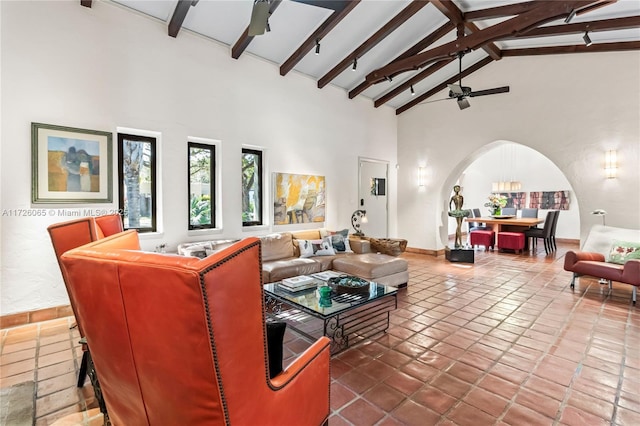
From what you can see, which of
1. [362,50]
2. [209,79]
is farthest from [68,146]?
[362,50]

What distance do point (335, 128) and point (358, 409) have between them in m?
5.40

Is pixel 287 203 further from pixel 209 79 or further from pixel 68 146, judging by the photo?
pixel 68 146

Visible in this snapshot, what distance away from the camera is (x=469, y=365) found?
2514mm

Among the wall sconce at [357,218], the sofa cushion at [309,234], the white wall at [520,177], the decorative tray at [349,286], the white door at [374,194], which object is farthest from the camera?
the white wall at [520,177]

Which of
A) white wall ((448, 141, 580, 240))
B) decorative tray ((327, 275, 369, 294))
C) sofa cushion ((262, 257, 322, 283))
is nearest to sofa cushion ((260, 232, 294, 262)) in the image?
sofa cushion ((262, 257, 322, 283))

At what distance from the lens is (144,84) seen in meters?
3.95

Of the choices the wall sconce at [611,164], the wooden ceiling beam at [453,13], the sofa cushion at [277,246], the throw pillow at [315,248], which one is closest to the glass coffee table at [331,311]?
the sofa cushion at [277,246]

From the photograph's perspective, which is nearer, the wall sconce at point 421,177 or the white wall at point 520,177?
the wall sconce at point 421,177

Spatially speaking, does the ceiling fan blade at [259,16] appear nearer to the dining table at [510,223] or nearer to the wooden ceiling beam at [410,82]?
the wooden ceiling beam at [410,82]

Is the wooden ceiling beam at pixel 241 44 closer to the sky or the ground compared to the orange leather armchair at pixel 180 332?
closer to the sky

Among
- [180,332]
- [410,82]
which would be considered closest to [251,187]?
[410,82]

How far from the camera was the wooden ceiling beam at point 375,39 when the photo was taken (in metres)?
4.38

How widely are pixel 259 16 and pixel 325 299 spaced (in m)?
2.61

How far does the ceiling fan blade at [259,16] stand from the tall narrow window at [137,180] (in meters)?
2.31
